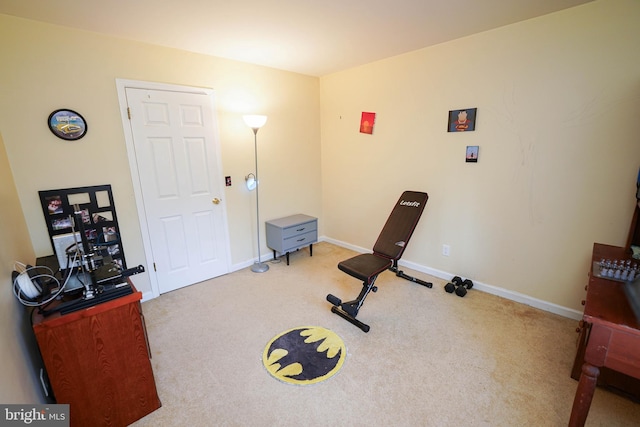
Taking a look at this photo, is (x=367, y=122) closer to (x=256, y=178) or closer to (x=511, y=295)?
(x=256, y=178)

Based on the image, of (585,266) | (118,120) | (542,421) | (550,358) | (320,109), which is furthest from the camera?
(320,109)

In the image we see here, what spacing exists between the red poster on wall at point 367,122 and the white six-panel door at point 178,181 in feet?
6.03

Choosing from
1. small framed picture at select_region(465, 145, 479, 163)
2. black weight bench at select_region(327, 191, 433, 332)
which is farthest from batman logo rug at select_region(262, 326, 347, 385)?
small framed picture at select_region(465, 145, 479, 163)

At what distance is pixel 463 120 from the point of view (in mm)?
2717

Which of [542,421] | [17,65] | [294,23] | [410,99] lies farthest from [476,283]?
[17,65]

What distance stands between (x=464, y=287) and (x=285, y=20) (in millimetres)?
2965

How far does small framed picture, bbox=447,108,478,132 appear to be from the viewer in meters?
2.65

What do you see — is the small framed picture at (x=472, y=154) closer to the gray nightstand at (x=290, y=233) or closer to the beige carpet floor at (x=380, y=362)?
the beige carpet floor at (x=380, y=362)

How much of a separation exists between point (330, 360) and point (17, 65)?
3188 millimetres

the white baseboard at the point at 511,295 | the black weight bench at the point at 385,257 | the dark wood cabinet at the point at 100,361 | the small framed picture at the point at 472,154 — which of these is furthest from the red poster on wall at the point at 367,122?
the dark wood cabinet at the point at 100,361

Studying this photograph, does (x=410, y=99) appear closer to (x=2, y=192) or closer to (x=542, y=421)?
(x=542, y=421)

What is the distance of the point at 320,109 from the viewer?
4.05 metres

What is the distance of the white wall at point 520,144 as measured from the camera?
203cm

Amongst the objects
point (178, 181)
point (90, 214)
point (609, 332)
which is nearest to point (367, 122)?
point (178, 181)
